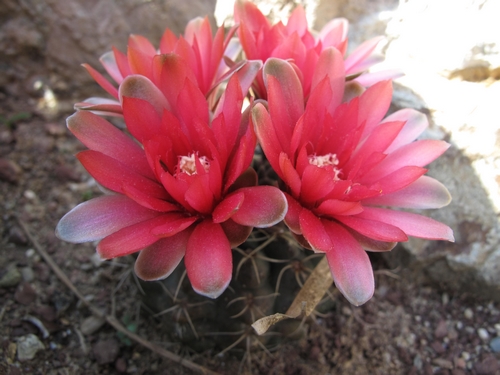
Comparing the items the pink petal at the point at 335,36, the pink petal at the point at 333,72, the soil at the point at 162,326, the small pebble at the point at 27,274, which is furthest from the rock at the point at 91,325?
the pink petal at the point at 335,36

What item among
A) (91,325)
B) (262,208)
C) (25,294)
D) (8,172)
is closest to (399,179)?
(262,208)

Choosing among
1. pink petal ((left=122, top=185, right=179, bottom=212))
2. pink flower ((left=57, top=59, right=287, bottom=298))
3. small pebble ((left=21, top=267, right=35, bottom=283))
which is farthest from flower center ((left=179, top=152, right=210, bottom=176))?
small pebble ((left=21, top=267, right=35, bottom=283))

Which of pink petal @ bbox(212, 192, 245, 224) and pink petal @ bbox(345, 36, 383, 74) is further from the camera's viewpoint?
pink petal @ bbox(345, 36, 383, 74)

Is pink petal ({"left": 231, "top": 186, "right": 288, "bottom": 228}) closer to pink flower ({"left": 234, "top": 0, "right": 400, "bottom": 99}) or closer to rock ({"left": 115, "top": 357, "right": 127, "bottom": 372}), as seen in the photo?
pink flower ({"left": 234, "top": 0, "right": 400, "bottom": 99})

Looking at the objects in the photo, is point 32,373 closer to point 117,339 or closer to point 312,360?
point 117,339

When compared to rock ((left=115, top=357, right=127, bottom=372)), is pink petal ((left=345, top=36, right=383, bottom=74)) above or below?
above

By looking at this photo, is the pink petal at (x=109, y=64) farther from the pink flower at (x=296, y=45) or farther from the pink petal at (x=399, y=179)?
the pink petal at (x=399, y=179)

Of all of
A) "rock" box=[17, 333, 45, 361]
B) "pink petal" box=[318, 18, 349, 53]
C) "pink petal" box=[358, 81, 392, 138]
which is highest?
"pink petal" box=[318, 18, 349, 53]

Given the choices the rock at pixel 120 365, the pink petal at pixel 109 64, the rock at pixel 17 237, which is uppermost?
the pink petal at pixel 109 64

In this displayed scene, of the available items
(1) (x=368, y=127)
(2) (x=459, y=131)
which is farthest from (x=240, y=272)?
(2) (x=459, y=131)
